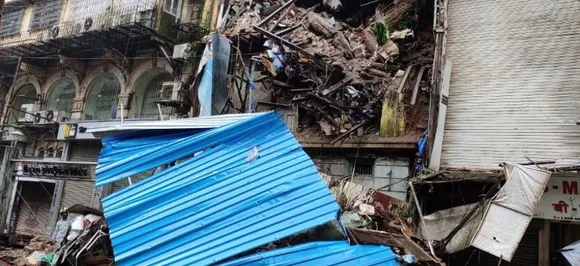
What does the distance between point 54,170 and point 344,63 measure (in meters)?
15.2

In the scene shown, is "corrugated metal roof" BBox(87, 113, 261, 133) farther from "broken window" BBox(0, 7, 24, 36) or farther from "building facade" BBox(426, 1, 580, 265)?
"broken window" BBox(0, 7, 24, 36)

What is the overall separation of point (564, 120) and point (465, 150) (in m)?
2.15

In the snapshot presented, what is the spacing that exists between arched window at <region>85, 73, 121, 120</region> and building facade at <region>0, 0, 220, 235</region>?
50mm

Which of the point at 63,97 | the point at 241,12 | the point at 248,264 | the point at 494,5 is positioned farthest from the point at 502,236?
the point at 63,97

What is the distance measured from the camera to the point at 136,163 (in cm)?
750

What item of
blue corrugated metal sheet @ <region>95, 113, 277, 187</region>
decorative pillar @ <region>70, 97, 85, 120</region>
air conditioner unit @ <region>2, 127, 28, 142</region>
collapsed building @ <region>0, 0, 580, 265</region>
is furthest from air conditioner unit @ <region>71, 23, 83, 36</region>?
blue corrugated metal sheet @ <region>95, 113, 277, 187</region>

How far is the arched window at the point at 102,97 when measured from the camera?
2039cm

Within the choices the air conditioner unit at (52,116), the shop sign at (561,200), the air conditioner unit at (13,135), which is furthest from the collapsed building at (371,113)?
the air conditioner unit at (13,135)

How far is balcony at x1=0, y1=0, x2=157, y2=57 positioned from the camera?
719 inches

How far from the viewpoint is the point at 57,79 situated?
2216 centimetres

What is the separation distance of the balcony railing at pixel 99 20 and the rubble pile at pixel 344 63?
485 cm

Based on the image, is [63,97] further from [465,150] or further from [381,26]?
[465,150]

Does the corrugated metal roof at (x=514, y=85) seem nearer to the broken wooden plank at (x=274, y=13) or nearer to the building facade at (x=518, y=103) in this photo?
the building facade at (x=518, y=103)

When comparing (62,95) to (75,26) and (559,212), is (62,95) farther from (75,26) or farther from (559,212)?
(559,212)
